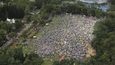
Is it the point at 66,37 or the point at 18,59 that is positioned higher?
the point at 18,59

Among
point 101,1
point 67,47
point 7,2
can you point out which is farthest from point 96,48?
point 101,1

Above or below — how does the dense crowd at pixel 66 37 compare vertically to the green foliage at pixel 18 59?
below

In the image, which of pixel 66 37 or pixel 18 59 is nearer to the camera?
pixel 18 59

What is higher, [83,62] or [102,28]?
[102,28]

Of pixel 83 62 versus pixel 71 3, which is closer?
pixel 83 62

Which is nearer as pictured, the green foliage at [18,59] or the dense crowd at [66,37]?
the green foliage at [18,59]

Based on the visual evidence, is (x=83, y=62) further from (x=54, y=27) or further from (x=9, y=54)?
(x=54, y=27)

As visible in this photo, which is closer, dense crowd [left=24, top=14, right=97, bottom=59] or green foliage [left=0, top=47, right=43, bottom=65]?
green foliage [left=0, top=47, right=43, bottom=65]

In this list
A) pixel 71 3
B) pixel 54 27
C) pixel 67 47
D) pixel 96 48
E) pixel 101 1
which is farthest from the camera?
pixel 101 1

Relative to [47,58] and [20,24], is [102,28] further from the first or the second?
[20,24]

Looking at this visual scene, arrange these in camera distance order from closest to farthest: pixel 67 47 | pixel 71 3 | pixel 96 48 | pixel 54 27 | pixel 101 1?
pixel 96 48
pixel 67 47
pixel 54 27
pixel 71 3
pixel 101 1

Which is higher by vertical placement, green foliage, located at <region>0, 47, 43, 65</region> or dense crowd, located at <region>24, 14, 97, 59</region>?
green foliage, located at <region>0, 47, 43, 65</region>
